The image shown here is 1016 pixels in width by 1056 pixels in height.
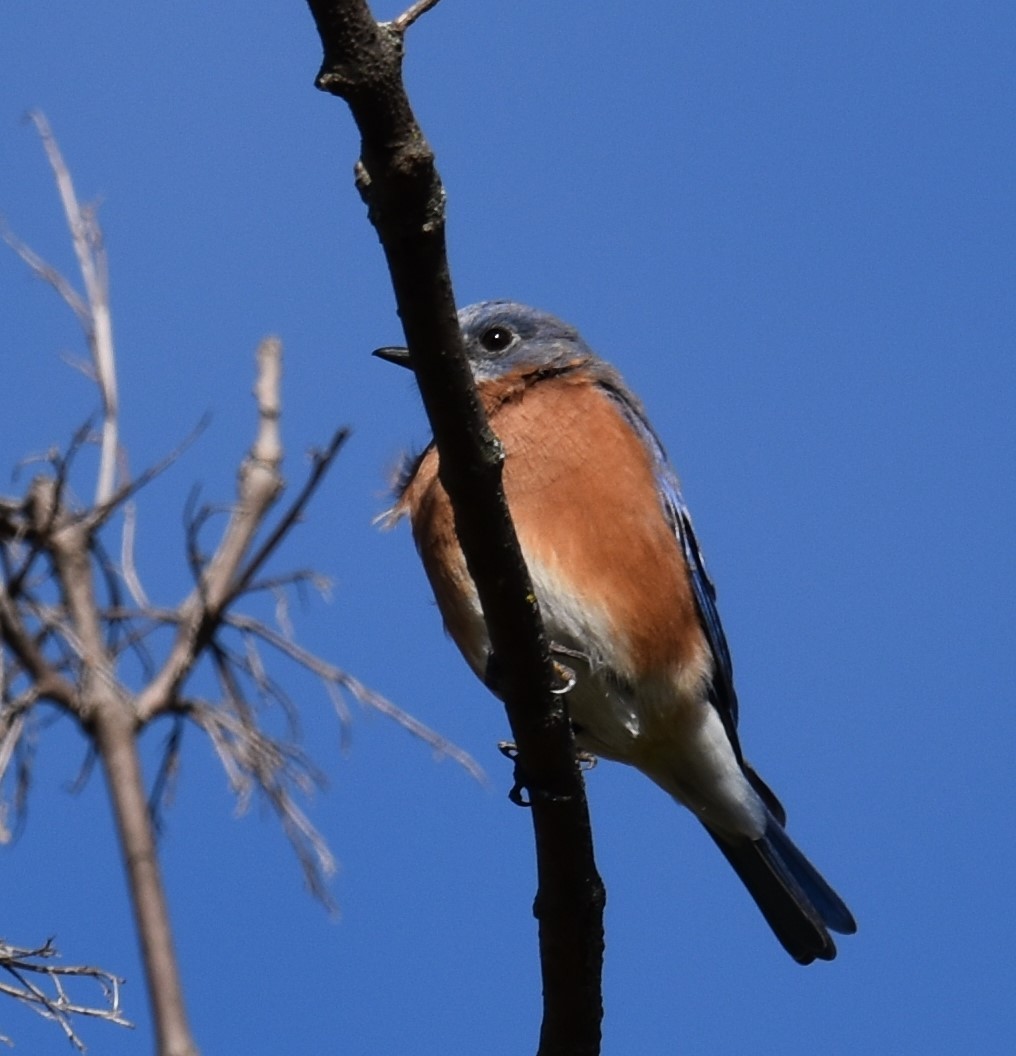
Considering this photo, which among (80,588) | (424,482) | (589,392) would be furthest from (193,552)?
(589,392)

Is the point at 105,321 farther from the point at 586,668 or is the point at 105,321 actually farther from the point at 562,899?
the point at 562,899

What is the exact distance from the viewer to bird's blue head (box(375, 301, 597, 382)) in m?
5.64

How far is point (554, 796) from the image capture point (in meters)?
3.75

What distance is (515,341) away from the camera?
5824 millimetres

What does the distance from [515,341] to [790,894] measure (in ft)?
7.38

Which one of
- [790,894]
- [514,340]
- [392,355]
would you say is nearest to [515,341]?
[514,340]

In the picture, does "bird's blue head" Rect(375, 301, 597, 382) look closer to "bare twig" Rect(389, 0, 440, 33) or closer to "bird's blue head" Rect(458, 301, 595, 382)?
"bird's blue head" Rect(458, 301, 595, 382)

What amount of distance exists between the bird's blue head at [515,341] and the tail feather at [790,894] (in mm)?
1845

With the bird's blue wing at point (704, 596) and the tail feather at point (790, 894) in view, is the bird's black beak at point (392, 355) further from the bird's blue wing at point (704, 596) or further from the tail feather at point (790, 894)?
the tail feather at point (790, 894)

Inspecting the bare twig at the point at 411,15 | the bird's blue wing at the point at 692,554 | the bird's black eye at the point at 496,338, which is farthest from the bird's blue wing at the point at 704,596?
the bare twig at the point at 411,15

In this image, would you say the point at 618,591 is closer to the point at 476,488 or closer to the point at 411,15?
the point at 476,488

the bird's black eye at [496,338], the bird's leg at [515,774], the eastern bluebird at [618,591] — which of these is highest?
the bird's black eye at [496,338]

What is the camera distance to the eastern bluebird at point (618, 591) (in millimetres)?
4898

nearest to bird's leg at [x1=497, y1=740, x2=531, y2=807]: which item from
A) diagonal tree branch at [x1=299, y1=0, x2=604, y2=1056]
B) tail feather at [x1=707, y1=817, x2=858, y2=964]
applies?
diagonal tree branch at [x1=299, y1=0, x2=604, y2=1056]
